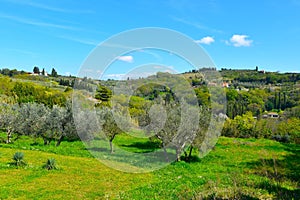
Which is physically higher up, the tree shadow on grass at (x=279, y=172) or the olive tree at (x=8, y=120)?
the olive tree at (x=8, y=120)

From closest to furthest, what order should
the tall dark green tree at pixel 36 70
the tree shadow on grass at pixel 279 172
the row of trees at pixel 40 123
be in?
the tree shadow on grass at pixel 279 172 → the row of trees at pixel 40 123 → the tall dark green tree at pixel 36 70

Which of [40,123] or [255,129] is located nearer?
[40,123]

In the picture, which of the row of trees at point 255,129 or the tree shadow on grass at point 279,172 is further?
the row of trees at point 255,129

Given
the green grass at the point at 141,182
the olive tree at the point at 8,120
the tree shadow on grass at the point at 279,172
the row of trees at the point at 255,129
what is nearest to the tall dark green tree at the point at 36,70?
the olive tree at the point at 8,120

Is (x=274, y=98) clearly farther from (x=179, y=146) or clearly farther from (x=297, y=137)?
(x=179, y=146)

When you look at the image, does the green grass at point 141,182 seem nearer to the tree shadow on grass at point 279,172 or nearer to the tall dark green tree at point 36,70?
the tree shadow on grass at point 279,172

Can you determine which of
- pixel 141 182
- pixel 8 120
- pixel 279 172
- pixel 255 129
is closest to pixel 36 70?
pixel 8 120

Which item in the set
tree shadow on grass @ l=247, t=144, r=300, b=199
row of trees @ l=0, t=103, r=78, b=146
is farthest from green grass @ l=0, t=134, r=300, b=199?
row of trees @ l=0, t=103, r=78, b=146

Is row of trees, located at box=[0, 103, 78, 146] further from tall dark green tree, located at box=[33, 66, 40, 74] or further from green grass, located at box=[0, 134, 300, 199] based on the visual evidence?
tall dark green tree, located at box=[33, 66, 40, 74]

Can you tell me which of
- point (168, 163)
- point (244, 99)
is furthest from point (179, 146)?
point (244, 99)

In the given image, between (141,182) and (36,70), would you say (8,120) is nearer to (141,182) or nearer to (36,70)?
(141,182)

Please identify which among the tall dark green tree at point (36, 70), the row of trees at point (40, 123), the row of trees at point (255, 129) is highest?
the tall dark green tree at point (36, 70)

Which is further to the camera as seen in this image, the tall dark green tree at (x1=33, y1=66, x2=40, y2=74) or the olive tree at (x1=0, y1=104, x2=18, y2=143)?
the tall dark green tree at (x1=33, y1=66, x2=40, y2=74)

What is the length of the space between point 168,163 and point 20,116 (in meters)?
16.6
